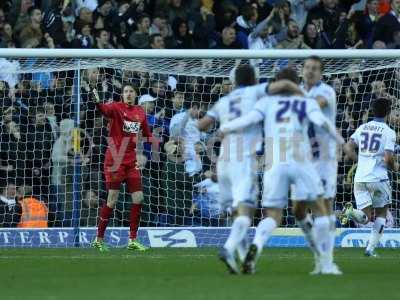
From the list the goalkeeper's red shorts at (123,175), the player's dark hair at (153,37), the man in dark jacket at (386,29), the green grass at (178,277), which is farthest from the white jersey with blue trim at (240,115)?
the man in dark jacket at (386,29)

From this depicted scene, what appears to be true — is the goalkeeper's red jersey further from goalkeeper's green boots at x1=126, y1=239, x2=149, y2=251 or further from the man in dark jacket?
the man in dark jacket

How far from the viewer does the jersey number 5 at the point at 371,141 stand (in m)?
17.2

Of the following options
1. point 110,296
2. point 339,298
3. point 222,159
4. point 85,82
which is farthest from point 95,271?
point 85,82

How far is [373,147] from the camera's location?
17.3 metres

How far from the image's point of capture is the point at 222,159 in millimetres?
13195

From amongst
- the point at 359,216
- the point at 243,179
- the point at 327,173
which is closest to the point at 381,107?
the point at 359,216

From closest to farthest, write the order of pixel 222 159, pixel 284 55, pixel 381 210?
pixel 222 159 < pixel 381 210 < pixel 284 55

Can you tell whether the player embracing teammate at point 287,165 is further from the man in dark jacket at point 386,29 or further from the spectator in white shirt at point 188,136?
the man in dark jacket at point 386,29

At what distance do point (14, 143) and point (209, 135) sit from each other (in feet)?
10.6

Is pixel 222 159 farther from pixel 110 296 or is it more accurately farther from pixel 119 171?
pixel 119 171

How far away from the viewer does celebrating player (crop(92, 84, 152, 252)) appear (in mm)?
17688

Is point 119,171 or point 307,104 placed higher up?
point 307,104

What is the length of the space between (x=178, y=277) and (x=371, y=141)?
5.70 meters

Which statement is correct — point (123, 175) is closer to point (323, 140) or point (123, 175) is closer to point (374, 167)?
point (374, 167)
